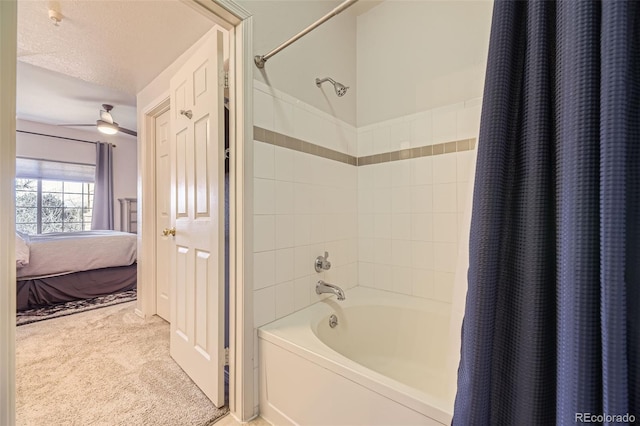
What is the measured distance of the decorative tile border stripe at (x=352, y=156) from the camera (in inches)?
57.9

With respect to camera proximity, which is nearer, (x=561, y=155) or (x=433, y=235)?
(x=561, y=155)

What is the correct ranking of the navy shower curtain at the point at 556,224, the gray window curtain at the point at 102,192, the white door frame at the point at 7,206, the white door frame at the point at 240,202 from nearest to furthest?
the navy shower curtain at the point at 556,224 < the white door frame at the point at 7,206 < the white door frame at the point at 240,202 < the gray window curtain at the point at 102,192

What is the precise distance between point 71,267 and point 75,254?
5.8 inches

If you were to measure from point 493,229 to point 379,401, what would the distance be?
708 mm

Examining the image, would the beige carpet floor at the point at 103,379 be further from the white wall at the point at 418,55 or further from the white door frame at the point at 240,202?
the white wall at the point at 418,55

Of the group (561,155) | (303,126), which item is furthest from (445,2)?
(561,155)

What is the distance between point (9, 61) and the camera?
0.73 m

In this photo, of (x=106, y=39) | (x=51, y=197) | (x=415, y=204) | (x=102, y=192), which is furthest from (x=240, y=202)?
(x=51, y=197)

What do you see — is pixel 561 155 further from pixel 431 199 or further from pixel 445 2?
pixel 445 2

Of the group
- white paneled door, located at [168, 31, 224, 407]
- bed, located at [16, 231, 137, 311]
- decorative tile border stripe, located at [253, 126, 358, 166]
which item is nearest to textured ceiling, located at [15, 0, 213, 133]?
white paneled door, located at [168, 31, 224, 407]

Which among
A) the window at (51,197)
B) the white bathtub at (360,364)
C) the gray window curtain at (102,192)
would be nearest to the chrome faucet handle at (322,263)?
the white bathtub at (360,364)

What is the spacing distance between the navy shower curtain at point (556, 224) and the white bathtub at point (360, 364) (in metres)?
0.28

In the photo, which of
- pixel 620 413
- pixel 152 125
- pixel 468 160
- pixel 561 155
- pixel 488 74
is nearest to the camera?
pixel 620 413

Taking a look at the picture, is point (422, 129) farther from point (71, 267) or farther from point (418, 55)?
point (71, 267)
